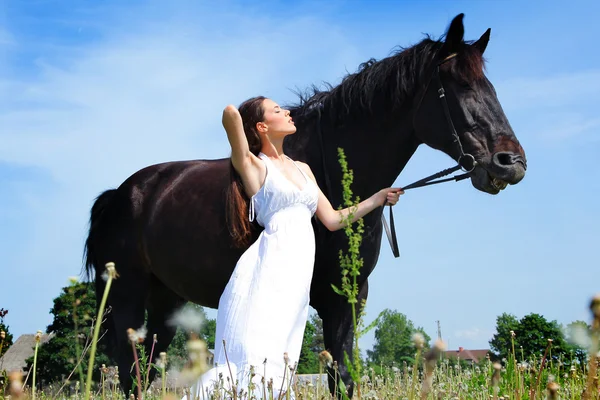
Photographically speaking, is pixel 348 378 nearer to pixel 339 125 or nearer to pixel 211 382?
pixel 211 382

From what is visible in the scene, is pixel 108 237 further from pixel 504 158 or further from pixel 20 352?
pixel 20 352

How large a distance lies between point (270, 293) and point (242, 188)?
111 cm

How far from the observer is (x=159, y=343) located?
26.4 ft

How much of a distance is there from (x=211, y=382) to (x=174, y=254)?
2720 millimetres

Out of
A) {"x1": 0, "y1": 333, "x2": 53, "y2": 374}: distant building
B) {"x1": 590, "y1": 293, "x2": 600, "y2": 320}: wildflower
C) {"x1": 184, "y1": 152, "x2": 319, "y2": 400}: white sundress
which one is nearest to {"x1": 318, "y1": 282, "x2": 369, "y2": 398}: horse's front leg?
{"x1": 184, "y1": 152, "x2": 319, "y2": 400}: white sundress

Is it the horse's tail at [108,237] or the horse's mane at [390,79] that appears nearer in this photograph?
the horse's mane at [390,79]

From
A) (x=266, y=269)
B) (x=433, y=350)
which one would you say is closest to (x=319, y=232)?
(x=266, y=269)

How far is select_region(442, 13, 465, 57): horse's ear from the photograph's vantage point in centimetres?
577

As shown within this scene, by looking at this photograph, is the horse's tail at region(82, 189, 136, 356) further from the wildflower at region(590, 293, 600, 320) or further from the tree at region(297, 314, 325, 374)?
the wildflower at region(590, 293, 600, 320)

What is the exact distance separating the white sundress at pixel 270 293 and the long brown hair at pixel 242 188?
0.15 m

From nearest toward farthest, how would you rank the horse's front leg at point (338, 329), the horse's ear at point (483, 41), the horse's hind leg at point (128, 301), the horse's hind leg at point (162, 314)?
the horse's front leg at point (338, 329) < the horse's ear at point (483, 41) < the horse's hind leg at point (128, 301) < the horse's hind leg at point (162, 314)

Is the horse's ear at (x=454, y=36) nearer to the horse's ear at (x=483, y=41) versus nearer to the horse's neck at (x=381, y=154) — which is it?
the horse's ear at (x=483, y=41)

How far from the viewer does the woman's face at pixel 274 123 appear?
207 inches

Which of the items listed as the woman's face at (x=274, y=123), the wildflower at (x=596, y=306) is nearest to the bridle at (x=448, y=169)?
the woman's face at (x=274, y=123)
